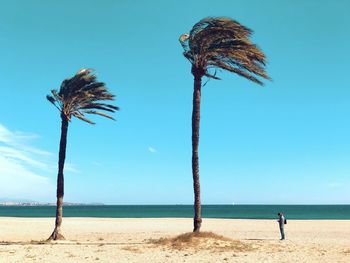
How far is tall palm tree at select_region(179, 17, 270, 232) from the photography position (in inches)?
791

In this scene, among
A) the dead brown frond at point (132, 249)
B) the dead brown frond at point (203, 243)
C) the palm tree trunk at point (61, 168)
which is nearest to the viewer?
the dead brown frond at point (132, 249)

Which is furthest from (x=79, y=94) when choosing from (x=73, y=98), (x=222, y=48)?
(x=222, y=48)

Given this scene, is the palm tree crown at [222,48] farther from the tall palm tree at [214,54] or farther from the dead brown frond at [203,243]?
the dead brown frond at [203,243]

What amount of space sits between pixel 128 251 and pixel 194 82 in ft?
30.0

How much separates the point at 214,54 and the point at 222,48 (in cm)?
57

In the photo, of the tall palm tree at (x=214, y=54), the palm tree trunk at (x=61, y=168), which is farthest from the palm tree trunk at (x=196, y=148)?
the palm tree trunk at (x=61, y=168)

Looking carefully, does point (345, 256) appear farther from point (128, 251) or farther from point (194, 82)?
point (194, 82)

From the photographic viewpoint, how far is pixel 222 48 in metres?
20.4

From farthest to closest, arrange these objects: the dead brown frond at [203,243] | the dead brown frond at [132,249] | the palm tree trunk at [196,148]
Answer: the palm tree trunk at [196,148] → the dead brown frond at [203,243] → the dead brown frond at [132,249]

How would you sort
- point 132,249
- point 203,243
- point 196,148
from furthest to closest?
point 196,148, point 203,243, point 132,249

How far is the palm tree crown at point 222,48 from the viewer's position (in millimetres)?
20062

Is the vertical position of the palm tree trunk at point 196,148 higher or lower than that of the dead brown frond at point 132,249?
higher

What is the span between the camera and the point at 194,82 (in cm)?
2141

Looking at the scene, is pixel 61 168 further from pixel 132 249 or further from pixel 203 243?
pixel 203 243
